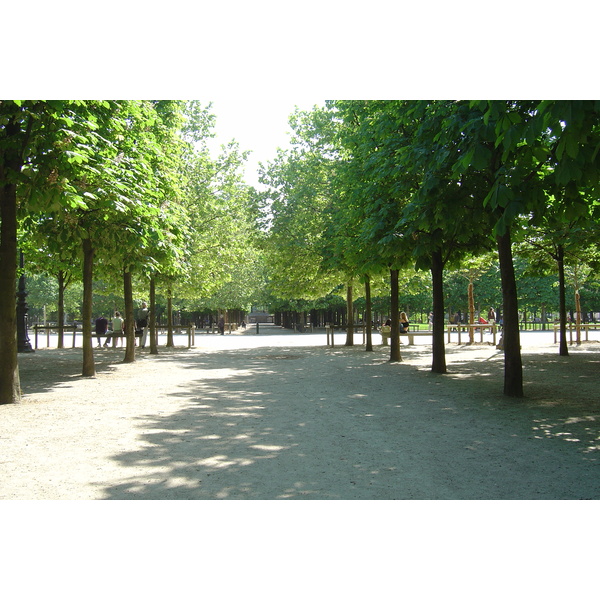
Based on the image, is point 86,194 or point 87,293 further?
point 87,293

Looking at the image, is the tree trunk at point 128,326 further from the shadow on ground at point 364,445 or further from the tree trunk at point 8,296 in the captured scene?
the tree trunk at point 8,296

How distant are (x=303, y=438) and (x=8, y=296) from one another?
6.04 m

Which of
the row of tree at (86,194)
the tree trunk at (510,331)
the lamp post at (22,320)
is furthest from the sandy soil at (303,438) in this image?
the lamp post at (22,320)

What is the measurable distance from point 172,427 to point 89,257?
7559mm

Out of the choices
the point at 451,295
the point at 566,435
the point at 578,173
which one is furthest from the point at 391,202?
the point at 451,295

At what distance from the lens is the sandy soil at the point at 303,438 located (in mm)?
4957

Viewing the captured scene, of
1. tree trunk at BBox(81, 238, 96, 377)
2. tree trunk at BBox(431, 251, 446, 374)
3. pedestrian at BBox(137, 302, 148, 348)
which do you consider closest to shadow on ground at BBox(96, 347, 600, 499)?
tree trunk at BBox(431, 251, 446, 374)

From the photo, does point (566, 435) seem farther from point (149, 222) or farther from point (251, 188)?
point (251, 188)

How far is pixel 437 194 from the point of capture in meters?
8.02

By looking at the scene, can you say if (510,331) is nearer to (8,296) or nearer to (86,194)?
(86,194)

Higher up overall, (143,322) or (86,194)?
(86,194)

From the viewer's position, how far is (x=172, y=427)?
7648 millimetres

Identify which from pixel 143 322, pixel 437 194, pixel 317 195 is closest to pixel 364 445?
pixel 437 194

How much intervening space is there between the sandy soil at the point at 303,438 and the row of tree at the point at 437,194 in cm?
216
